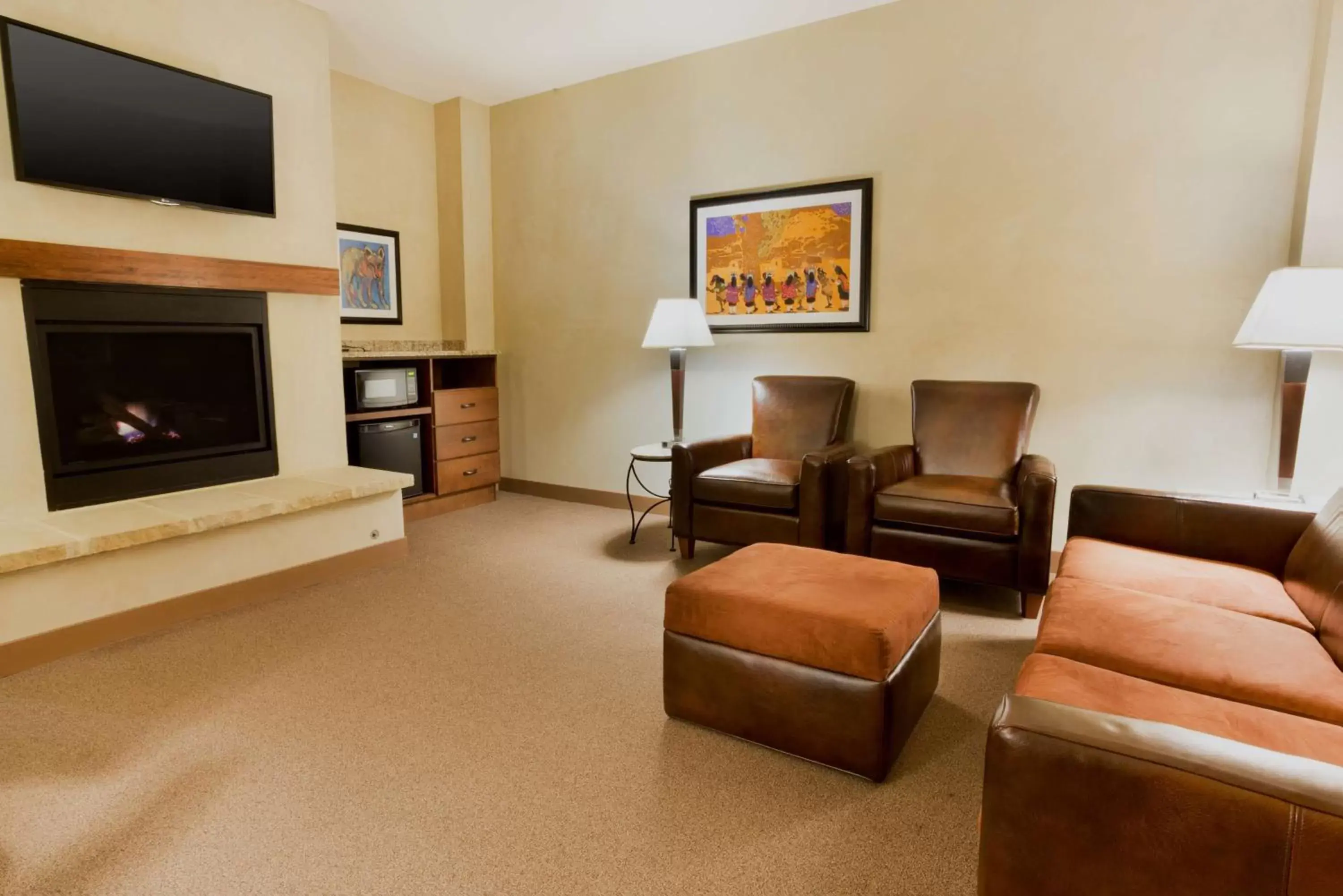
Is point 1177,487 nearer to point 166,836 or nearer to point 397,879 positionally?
point 397,879

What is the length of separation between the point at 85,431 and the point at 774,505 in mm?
2956

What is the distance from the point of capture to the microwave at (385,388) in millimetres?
4160

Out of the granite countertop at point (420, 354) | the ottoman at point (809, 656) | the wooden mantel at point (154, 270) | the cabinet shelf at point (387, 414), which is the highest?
the wooden mantel at point (154, 270)

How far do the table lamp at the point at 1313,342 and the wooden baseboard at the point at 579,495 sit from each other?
306 centimetres

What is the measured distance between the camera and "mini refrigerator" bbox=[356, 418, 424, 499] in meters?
4.24

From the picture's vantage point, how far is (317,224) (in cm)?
374

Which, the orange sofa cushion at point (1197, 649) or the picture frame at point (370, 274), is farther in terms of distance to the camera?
the picture frame at point (370, 274)

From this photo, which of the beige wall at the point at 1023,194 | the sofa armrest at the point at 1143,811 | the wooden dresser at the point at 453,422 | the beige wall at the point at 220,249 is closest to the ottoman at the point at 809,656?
the sofa armrest at the point at 1143,811

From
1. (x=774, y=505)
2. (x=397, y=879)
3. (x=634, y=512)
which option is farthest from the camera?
(x=634, y=512)

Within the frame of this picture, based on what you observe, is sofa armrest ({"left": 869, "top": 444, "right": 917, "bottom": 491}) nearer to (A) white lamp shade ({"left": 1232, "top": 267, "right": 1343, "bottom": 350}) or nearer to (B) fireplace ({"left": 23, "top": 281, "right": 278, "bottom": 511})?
(A) white lamp shade ({"left": 1232, "top": 267, "right": 1343, "bottom": 350})

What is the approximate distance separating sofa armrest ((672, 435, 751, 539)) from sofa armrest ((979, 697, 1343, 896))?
257 cm

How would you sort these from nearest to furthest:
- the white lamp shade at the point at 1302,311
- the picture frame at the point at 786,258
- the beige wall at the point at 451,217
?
the white lamp shade at the point at 1302,311
the picture frame at the point at 786,258
the beige wall at the point at 451,217

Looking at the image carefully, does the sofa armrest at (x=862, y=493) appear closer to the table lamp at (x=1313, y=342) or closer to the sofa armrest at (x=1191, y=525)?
the sofa armrest at (x=1191, y=525)

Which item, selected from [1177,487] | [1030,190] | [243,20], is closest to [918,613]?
[1177,487]
